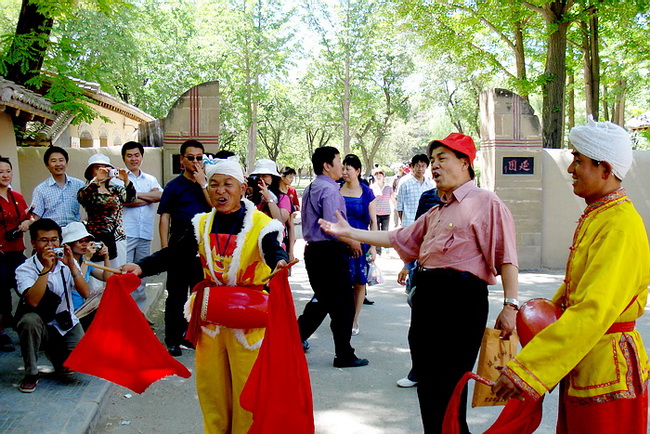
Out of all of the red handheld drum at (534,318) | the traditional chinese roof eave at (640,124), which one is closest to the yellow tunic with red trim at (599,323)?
the red handheld drum at (534,318)

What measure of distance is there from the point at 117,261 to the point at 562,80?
10.4 metres

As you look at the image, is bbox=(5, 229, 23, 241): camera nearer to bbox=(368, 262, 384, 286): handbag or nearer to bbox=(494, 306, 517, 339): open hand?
bbox=(368, 262, 384, 286): handbag

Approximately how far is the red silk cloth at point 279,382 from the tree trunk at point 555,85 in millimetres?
11164

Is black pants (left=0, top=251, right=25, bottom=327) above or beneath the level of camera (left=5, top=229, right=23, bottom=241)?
beneath

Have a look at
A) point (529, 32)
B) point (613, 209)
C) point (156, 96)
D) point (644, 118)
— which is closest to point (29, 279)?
point (613, 209)

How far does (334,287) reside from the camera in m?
5.65

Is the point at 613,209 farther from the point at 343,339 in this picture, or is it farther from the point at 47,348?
the point at 47,348

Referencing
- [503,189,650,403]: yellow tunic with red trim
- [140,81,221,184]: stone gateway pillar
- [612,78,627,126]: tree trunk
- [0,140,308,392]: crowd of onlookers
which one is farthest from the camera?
[612,78,627,126]: tree trunk

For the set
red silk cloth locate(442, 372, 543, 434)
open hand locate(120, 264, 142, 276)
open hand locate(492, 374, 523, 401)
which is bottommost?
red silk cloth locate(442, 372, 543, 434)

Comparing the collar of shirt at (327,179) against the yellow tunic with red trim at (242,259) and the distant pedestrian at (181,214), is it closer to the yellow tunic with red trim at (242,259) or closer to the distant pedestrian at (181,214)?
the distant pedestrian at (181,214)

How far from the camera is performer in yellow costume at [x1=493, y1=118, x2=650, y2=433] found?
2.36 meters

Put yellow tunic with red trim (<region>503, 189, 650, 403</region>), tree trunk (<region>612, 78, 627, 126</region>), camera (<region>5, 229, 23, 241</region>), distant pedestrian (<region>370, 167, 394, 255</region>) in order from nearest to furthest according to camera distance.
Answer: yellow tunic with red trim (<region>503, 189, 650, 403</region>)
camera (<region>5, 229, 23, 241</region>)
distant pedestrian (<region>370, 167, 394, 255</region>)
tree trunk (<region>612, 78, 627, 126</region>)

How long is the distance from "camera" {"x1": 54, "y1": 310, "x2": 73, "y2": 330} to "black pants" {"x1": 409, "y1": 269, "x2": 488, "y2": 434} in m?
2.88

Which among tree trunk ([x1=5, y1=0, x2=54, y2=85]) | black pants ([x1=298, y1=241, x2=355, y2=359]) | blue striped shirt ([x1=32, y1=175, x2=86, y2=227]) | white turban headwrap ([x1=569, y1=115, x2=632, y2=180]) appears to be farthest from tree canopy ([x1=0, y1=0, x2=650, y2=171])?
white turban headwrap ([x1=569, y1=115, x2=632, y2=180])
